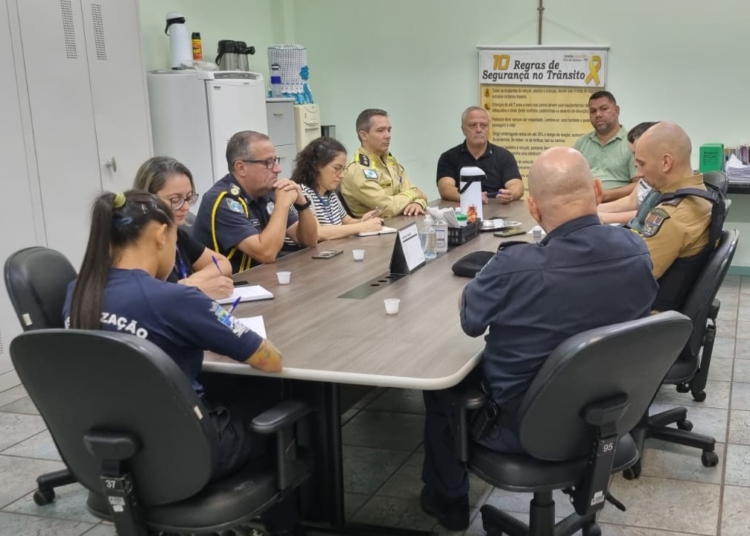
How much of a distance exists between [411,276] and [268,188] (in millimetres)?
845

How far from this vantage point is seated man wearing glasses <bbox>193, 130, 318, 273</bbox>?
331 centimetres

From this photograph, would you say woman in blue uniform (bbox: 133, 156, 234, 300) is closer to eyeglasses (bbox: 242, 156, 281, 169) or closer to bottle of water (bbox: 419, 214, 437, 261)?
eyeglasses (bbox: 242, 156, 281, 169)

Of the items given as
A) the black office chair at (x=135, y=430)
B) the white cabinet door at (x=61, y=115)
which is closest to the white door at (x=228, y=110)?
the white cabinet door at (x=61, y=115)

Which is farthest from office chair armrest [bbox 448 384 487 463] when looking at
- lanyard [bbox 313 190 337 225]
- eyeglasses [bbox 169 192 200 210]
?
lanyard [bbox 313 190 337 225]

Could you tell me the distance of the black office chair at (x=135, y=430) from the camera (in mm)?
1593

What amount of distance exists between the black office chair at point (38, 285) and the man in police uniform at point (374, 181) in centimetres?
240

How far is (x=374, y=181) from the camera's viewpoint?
15.0 feet

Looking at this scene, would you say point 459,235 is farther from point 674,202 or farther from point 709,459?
point 709,459

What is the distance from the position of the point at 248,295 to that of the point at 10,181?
1.99 metres

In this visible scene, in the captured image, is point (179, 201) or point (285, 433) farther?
point (179, 201)

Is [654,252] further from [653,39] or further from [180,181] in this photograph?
[653,39]

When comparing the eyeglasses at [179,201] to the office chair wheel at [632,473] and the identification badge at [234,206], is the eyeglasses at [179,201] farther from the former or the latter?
the office chair wheel at [632,473]

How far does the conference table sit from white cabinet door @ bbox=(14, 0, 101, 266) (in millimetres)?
1659

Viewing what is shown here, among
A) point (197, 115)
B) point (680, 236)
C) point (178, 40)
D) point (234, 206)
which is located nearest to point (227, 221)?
point (234, 206)
